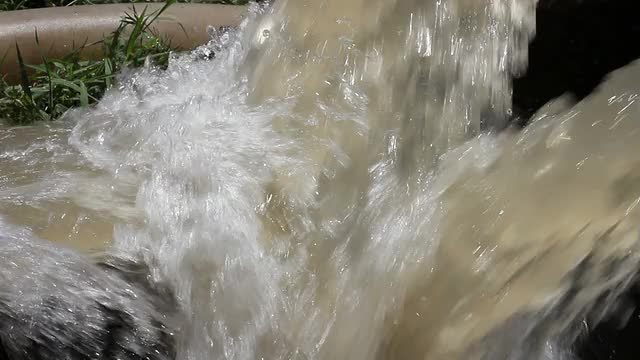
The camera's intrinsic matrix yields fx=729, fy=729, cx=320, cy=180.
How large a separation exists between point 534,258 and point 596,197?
0.16 metres

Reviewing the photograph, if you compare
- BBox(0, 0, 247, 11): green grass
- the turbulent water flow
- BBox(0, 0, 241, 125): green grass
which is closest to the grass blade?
BBox(0, 0, 241, 125): green grass

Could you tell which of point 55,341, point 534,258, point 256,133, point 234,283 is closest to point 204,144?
point 256,133

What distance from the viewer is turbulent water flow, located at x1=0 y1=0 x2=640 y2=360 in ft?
4.46

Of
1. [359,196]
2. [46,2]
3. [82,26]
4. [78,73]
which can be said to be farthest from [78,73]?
[359,196]

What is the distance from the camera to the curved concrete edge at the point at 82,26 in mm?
2625

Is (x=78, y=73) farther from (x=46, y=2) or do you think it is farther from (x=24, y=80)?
(x=46, y=2)

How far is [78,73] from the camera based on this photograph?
105 inches

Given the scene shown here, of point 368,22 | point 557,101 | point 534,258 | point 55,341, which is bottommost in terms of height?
point 55,341

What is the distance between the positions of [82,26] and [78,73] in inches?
8.0

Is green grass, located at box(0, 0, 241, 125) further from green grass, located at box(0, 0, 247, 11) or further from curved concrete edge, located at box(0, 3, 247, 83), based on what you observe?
green grass, located at box(0, 0, 247, 11)

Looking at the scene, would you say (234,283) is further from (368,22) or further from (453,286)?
(368,22)

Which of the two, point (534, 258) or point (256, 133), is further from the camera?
point (256, 133)

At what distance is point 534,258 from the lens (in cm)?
135

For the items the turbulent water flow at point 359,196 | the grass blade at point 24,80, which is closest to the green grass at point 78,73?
the grass blade at point 24,80
